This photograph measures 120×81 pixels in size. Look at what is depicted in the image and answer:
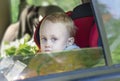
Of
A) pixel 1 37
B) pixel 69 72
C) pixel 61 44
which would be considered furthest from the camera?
pixel 1 37

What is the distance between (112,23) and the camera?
111 inches

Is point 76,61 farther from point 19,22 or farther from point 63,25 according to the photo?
point 19,22

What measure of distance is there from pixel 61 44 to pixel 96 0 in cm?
42

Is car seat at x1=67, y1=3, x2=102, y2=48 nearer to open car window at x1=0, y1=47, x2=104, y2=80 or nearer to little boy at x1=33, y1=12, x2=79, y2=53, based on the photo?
little boy at x1=33, y1=12, x2=79, y2=53

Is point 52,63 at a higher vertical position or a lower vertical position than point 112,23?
lower

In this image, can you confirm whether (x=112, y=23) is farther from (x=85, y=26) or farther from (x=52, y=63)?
(x=85, y=26)

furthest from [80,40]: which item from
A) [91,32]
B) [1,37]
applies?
[1,37]

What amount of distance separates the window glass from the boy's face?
380mm

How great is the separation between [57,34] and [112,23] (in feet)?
1.48

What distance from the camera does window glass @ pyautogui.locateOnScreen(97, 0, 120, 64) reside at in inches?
110

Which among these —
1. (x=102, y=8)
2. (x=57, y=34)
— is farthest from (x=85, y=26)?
(x=102, y=8)

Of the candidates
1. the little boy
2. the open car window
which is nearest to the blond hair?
the little boy

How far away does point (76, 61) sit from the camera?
9.13 feet

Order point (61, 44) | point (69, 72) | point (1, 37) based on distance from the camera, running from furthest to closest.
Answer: point (1, 37) < point (61, 44) < point (69, 72)
